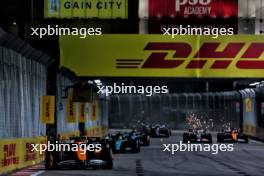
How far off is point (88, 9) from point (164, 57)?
8473mm

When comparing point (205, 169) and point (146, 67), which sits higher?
point (146, 67)

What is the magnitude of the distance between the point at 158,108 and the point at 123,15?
6727 cm

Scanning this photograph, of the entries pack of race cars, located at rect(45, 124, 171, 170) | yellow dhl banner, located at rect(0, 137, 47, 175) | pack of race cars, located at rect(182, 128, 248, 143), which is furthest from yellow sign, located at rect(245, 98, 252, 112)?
pack of race cars, located at rect(45, 124, 171, 170)

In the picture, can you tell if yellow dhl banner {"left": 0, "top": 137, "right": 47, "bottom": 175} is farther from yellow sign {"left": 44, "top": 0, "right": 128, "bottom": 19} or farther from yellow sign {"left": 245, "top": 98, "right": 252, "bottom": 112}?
yellow sign {"left": 245, "top": 98, "right": 252, "bottom": 112}

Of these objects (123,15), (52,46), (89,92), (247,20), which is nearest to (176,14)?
(123,15)

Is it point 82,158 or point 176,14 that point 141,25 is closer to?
point 176,14

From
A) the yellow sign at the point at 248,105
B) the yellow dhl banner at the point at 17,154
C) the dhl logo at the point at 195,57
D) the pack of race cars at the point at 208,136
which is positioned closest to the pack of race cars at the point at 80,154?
the yellow dhl banner at the point at 17,154

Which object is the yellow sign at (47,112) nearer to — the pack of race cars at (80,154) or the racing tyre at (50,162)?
the racing tyre at (50,162)

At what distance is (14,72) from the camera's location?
29203 mm

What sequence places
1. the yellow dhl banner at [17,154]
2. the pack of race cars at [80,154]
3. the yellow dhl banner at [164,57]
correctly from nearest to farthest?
the yellow dhl banner at [17,154] → the pack of race cars at [80,154] → the yellow dhl banner at [164,57]

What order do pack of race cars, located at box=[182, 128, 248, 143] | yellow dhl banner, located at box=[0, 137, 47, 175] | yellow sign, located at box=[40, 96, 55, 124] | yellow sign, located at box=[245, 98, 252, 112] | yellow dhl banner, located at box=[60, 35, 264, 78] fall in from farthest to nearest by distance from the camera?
1. yellow sign, located at box=[245, 98, 252, 112]
2. pack of race cars, located at box=[182, 128, 248, 143]
3. yellow dhl banner, located at box=[60, 35, 264, 78]
4. yellow sign, located at box=[40, 96, 55, 124]
5. yellow dhl banner, located at box=[0, 137, 47, 175]

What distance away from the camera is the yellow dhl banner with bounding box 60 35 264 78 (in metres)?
36.2

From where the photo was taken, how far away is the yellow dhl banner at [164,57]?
119 feet

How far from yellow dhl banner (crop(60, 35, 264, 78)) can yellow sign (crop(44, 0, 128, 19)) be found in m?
6.79
